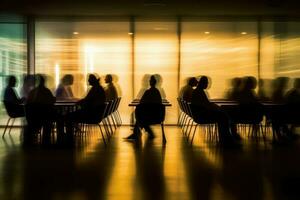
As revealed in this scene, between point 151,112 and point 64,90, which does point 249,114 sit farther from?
point 64,90

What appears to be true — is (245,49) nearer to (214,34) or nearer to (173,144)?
(214,34)

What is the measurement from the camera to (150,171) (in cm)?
637

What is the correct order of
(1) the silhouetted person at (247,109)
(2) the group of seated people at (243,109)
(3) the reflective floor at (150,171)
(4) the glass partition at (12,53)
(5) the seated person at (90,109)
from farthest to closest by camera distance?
(4) the glass partition at (12,53) → (1) the silhouetted person at (247,109) → (2) the group of seated people at (243,109) → (5) the seated person at (90,109) → (3) the reflective floor at (150,171)

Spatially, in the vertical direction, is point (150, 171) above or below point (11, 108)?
below

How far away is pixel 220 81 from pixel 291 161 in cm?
644

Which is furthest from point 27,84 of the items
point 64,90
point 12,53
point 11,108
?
point 11,108

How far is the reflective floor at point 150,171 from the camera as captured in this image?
16.8ft

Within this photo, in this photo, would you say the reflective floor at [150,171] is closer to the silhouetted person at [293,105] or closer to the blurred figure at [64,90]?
the silhouetted person at [293,105]

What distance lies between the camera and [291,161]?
23.7ft

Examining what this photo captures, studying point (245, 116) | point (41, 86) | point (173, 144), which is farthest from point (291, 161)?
point (41, 86)

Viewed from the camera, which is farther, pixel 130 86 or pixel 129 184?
pixel 130 86

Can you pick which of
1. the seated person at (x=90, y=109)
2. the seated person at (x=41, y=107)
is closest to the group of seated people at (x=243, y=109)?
the seated person at (x=90, y=109)

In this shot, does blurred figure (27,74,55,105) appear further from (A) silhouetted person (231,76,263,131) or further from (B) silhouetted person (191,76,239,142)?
(A) silhouetted person (231,76,263,131)

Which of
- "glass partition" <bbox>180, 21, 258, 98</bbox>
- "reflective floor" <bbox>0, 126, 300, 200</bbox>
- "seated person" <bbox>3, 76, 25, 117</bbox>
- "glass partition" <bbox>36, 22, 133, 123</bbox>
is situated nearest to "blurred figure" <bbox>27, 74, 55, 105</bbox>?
"reflective floor" <bbox>0, 126, 300, 200</bbox>
